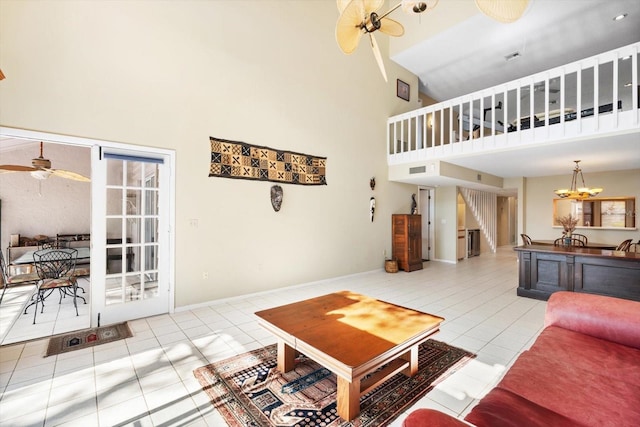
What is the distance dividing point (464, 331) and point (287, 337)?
2307 mm

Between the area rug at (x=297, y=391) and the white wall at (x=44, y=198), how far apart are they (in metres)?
6.53

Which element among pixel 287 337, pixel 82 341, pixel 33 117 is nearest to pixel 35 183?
pixel 33 117

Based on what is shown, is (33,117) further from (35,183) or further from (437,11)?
(437,11)

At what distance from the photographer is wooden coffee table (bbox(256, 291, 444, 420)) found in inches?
74.7

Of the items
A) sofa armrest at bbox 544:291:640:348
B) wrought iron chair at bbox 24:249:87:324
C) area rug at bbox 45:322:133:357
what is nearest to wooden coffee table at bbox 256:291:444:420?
sofa armrest at bbox 544:291:640:348

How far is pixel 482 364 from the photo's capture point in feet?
8.62

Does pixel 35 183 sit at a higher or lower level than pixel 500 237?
higher

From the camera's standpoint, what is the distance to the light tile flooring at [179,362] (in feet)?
6.60

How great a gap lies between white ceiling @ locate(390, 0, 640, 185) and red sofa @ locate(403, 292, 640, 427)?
3.54 m

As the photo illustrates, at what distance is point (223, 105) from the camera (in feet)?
14.5

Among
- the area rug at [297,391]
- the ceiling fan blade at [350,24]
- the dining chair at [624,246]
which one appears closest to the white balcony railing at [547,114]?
the dining chair at [624,246]

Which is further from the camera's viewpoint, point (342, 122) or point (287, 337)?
point (342, 122)

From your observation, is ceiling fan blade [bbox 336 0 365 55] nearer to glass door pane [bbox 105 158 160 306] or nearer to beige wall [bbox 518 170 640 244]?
glass door pane [bbox 105 158 160 306]

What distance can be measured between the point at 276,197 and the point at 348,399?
358cm
